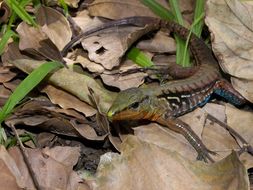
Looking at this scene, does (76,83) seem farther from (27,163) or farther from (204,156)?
(204,156)

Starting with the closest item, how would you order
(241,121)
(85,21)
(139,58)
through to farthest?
(241,121) → (139,58) → (85,21)

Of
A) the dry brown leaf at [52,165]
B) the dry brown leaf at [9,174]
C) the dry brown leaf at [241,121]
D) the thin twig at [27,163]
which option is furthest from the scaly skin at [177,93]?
the dry brown leaf at [9,174]

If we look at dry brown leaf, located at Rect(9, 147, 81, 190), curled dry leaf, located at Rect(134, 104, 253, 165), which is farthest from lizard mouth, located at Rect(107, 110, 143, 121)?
dry brown leaf, located at Rect(9, 147, 81, 190)

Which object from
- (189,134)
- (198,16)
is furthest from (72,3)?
(189,134)

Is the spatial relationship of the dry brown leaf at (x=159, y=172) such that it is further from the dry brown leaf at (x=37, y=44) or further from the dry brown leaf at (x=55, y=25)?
the dry brown leaf at (x=55, y=25)

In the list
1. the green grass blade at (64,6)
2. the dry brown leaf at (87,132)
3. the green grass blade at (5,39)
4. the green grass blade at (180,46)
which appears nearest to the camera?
the dry brown leaf at (87,132)

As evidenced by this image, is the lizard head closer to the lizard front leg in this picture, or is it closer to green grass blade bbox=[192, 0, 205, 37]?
the lizard front leg
